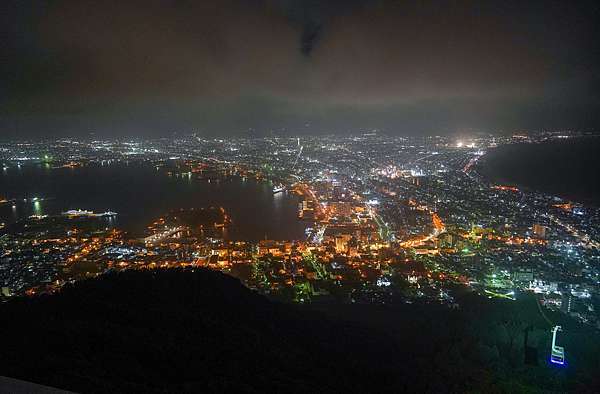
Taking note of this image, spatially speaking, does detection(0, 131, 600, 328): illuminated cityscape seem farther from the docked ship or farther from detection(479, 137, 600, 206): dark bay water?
detection(479, 137, 600, 206): dark bay water

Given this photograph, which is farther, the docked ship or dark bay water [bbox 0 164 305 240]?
the docked ship

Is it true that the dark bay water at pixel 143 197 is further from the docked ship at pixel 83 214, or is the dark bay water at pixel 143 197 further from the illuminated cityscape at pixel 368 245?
the docked ship at pixel 83 214

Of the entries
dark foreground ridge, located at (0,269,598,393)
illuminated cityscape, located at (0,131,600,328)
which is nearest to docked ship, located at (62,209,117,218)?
illuminated cityscape, located at (0,131,600,328)

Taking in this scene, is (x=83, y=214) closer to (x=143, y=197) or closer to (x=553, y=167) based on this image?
(x=143, y=197)

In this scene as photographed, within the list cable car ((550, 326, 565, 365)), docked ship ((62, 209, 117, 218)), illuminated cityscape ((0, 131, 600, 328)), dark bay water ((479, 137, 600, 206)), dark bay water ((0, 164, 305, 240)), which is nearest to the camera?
cable car ((550, 326, 565, 365))

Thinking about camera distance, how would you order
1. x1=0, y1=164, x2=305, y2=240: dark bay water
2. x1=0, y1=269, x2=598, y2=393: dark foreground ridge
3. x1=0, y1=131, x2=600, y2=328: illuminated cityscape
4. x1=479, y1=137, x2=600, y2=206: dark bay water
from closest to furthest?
x1=0, y1=269, x2=598, y2=393: dark foreground ridge
x1=0, y1=131, x2=600, y2=328: illuminated cityscape
x1=0, y1=164, x2=305, y2=240: dark bay water
x1=479, y1=137, x2=600, y2=206: dark bay water

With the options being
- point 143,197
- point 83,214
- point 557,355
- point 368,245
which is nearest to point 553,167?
point 368,245
